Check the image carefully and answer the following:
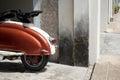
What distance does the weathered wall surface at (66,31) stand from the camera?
29.1 feet

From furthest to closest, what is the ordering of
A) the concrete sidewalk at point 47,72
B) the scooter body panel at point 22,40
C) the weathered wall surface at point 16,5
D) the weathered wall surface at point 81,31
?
the weathered wall surface at point 16,5 < the weathered wall surface at point 81,31 < the scooter body panel at point 22,40 < the concrete sidewalk at point 47,72

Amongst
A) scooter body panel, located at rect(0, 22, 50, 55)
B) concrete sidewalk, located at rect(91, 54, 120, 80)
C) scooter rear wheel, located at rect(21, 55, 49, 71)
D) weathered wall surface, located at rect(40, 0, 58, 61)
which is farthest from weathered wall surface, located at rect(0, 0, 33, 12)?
concrete sidewalk, located at rect(91, 54, 120, 80)

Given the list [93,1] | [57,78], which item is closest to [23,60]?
[57,78]

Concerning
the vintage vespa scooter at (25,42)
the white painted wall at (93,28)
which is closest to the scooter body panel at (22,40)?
the vintage vespa scooter at (25,42)

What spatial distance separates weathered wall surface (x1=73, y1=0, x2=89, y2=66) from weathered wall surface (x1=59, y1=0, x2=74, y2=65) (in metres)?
0.12

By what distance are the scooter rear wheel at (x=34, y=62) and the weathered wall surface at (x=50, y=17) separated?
3.58 feet

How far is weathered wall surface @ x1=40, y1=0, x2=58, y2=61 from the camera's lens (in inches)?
355

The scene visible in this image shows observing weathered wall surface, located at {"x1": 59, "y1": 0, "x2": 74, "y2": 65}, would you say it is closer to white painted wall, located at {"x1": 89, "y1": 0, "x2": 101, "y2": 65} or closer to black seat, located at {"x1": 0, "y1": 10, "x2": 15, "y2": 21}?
white painted wall, located at {"x1": 89, "y1": 0, "x2": 101, "y2": 65}

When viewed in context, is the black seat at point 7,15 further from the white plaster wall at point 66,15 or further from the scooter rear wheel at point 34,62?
the white plaster wall at point 66,15

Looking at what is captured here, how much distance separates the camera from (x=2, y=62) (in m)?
8.95

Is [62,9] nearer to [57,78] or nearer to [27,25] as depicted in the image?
[27,25]

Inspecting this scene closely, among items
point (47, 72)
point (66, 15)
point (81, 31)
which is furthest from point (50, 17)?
point (47, 72)

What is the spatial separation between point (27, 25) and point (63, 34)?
1204 millimetres

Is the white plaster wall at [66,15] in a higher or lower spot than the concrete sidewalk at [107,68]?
higher
